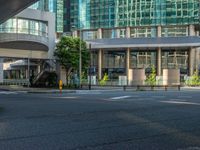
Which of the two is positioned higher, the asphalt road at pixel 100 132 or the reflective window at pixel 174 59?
the reflective window at pixel 174 59

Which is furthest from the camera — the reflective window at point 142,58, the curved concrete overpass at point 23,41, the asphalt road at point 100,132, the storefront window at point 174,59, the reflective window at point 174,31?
the reflective window at point 142,58

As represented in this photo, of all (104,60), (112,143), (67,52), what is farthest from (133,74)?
(112,143)

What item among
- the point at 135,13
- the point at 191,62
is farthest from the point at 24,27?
the point at 191,62

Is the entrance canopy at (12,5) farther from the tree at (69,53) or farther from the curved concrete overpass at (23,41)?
the tree at (69,53)

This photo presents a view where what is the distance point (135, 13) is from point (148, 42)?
890 centimetres

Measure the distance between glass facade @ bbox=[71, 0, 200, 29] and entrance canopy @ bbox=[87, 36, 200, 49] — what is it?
434 centimetres

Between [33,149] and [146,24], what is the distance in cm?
8233

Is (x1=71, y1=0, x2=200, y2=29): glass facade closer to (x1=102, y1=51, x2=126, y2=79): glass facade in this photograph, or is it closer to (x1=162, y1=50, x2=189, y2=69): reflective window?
(x1=102, y1=51, x2=126, y2=79): glass facade

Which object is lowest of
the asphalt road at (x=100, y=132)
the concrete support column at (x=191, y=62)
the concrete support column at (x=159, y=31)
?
the asphalt road at (x=100, y=132)

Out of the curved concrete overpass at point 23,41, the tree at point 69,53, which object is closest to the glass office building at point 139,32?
the tree at point 69,53

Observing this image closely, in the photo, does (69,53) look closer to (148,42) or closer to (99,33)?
(148,42)

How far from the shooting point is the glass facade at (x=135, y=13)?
8594cm

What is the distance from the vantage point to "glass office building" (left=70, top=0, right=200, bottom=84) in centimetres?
8575

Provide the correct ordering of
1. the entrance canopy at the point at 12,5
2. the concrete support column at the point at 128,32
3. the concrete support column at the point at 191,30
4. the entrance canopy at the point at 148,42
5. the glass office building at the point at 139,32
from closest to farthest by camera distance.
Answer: the entrance canopy at the point at 12,5
the entrance canopy at the point at 148,42
the glass office building at the point at 139,32
the concrete support column at the point at 191,30
the concrete support column at the point at 128,32
